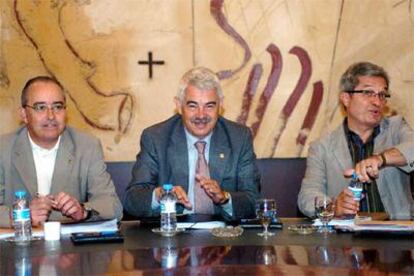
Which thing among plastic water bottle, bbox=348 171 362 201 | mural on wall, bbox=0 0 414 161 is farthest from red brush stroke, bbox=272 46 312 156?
plastic water bottle, bbox=348 171 362 201

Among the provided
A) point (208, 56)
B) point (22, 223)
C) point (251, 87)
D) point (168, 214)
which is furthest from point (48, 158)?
point (251, 87)

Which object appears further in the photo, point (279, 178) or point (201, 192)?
point (279, 178)

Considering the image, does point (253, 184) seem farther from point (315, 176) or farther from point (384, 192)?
point (384, 192)

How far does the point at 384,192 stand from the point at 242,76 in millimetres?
1184

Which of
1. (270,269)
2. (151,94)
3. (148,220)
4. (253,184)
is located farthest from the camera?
(151,94)

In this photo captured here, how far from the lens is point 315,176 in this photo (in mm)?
3191

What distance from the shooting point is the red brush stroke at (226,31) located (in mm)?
3863

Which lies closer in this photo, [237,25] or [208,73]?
[208,73]

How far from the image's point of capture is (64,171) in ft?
10.0

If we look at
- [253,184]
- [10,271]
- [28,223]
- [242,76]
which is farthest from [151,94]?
[10,271]

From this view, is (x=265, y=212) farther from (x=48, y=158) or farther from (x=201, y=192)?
(x=48, y=158)

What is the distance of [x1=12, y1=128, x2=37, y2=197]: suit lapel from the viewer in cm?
303

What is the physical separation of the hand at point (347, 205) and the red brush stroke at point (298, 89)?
132 centimetres

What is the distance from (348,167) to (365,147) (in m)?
0.16
